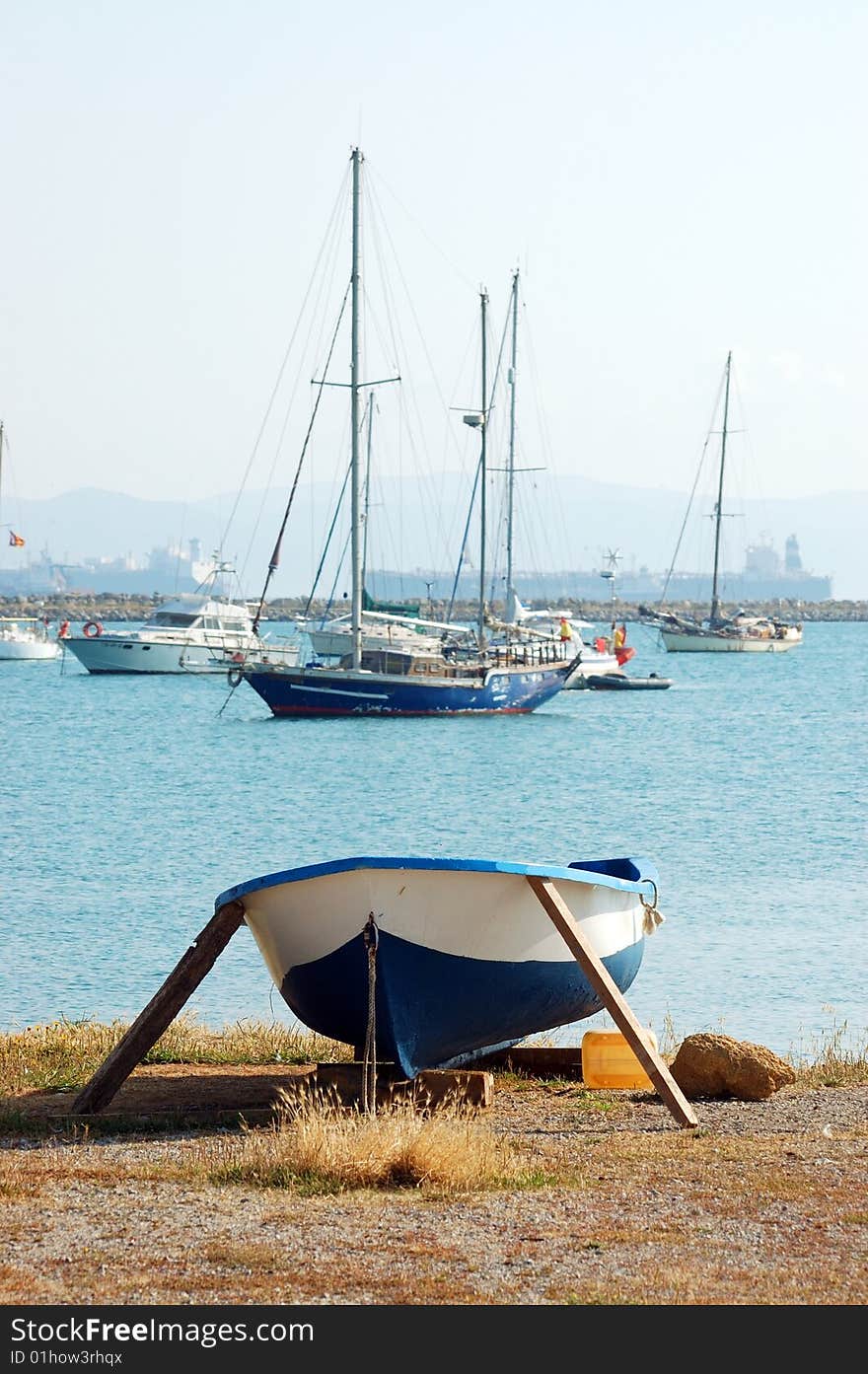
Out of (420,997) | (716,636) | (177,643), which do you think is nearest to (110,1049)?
(420,997)

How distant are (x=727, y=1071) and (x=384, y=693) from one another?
43.6 meters

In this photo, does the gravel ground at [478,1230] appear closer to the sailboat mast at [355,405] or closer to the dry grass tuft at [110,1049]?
the dry grass tuft at [110,1049]

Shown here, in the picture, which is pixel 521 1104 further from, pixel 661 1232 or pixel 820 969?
pixel 820 969

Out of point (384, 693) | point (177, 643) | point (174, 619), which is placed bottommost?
point (384, 693)

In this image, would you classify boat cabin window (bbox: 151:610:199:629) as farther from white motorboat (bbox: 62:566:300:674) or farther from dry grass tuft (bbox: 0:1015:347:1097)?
dry grass tuft (bbox: 0:1015:347:1097)

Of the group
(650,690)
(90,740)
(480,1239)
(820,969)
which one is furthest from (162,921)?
(650,690)

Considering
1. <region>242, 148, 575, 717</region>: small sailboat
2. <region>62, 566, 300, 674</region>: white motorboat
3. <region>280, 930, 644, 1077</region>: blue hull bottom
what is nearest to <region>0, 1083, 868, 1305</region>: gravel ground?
<region>280, 930, 644, 1077</region>: blue hull bottom

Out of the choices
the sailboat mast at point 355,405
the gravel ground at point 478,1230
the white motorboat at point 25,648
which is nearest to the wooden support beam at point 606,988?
the gravel ground at point 478,1230

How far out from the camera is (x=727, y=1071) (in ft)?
34.7

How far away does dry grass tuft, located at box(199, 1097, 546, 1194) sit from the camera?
312 inches

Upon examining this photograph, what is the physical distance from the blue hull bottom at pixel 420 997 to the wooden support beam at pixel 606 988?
427 mm

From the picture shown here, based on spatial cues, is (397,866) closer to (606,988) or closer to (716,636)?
(606,988)
